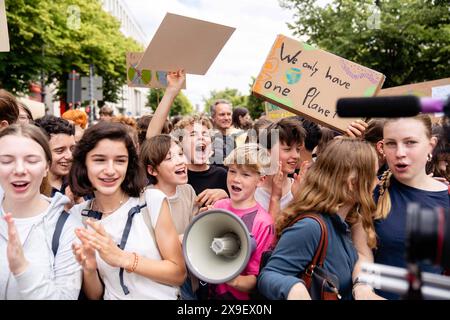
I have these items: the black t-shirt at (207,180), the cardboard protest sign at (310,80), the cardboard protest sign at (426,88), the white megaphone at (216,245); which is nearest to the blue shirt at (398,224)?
the white megaphone at (216,245)

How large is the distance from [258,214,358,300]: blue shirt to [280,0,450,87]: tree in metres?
15.0

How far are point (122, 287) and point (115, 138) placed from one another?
744 millimetres

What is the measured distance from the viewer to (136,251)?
2.19m

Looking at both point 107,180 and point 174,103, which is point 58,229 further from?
point 174,103

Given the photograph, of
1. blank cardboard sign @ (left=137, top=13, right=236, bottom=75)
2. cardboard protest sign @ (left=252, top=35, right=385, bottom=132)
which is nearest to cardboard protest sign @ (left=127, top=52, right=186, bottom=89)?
blank cardboard sign @ (left=137, top=13, right=236, bottom=75)

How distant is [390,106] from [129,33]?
76964mm

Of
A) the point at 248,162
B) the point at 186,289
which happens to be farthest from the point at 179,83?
the point at 186,289

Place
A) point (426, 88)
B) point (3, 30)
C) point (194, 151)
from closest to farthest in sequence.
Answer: point (3, 30) < point (194, 151) < point (426, 88)

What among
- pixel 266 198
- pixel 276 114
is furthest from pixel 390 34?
pixel 266 198

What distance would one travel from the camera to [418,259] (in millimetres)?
A: 998

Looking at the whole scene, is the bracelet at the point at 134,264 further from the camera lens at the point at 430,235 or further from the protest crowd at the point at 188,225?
the camera lens at the point at 430,235

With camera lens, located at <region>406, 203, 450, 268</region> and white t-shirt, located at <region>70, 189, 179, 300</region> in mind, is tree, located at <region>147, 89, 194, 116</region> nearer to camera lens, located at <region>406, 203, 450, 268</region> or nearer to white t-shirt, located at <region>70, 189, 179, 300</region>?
white t-shirt, located at <region>70, 189, 179, 300</region>

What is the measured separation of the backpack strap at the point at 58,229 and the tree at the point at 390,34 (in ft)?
50.2

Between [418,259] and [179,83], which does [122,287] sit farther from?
[179,83]
